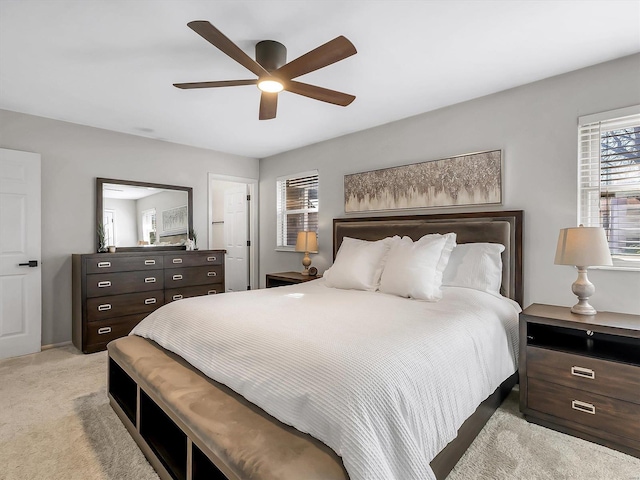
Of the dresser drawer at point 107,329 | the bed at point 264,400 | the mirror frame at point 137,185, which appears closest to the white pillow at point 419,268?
the bed at point 264,400

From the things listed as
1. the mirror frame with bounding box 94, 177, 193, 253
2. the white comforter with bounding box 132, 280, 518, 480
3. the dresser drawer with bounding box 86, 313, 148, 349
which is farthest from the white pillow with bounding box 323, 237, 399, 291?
the mirror frame with bounding box 94, 177, 193, 253

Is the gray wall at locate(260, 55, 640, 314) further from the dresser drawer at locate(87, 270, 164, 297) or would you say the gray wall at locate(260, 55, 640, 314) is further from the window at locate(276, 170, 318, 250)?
the dresser drawer at locate(87, 270, 164, 297)

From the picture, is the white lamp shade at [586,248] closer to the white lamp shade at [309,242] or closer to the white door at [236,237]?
the white lamp shade at [309,242]

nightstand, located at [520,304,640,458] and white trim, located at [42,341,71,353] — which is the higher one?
nightstand, located at [520,304,640,458]

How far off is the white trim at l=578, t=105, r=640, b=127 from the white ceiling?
0.38m

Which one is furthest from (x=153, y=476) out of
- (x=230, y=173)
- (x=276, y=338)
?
(x=230, y=173)

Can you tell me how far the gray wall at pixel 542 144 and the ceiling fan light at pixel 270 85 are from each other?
182 centimetres

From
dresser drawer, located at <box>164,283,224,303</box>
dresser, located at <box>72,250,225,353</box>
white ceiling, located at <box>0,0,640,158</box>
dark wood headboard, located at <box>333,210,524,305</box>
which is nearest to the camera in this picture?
white ceiling, located at <box>0,0,640,158</box>

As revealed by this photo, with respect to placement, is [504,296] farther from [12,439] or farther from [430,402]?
[12,439]

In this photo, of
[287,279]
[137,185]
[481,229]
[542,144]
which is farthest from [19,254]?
[542,144]

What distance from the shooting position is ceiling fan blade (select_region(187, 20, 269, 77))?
1613 mm

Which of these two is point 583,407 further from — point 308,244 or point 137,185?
point 137,185

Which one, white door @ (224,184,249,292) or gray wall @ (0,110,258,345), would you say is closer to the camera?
gray wall @ (0,110,258,345)

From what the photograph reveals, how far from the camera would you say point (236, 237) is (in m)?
5.83
